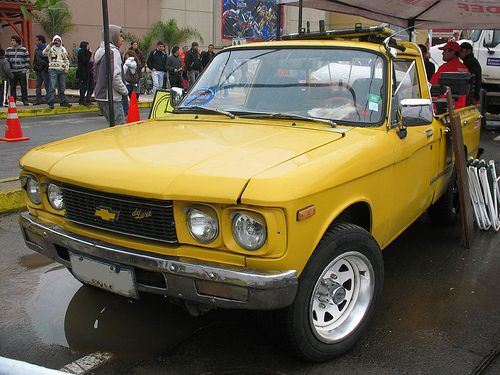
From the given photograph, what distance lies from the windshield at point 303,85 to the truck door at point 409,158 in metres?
0.21

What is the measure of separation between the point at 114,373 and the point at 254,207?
1285 mm

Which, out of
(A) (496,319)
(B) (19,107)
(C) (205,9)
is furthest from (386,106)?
(C) (205,9)

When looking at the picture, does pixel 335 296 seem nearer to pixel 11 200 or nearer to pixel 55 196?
pixel 55 196

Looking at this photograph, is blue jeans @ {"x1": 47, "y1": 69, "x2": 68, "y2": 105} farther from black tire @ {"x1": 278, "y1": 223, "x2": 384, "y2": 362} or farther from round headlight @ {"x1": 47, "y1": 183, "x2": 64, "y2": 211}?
black tire @ {"x1": 278, "y1": 223, "x2": 384, "y2": 362}

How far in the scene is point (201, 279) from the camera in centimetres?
245

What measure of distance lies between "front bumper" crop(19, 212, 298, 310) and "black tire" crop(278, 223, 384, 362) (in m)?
0.20

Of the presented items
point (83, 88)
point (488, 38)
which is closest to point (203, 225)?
point (488, 38)

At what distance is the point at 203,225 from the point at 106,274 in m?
0.65

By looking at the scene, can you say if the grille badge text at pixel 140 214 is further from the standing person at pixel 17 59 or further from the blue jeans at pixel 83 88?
the blue jeans at pixel 83 88

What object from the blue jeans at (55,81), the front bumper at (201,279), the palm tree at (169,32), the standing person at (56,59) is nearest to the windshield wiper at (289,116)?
the front bumper at (201,279)

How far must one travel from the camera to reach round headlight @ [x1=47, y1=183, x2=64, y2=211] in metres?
3.03

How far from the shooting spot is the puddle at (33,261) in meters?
4.30

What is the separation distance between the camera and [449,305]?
3.61 metres

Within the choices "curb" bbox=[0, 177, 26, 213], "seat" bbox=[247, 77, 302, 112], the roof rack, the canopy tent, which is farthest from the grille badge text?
the canopy tent
